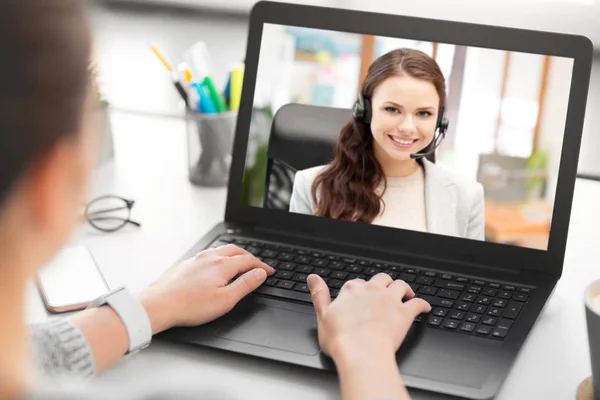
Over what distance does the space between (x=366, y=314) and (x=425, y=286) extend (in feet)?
0.46

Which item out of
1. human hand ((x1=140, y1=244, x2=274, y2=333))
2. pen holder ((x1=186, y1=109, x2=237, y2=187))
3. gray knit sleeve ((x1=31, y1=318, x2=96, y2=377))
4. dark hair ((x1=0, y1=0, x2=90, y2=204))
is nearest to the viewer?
dark hair ((x1=0, y1=0, x2=90, y2=204))

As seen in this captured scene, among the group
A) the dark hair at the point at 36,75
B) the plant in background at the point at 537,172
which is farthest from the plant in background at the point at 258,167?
the dark hair at the point at 36,75

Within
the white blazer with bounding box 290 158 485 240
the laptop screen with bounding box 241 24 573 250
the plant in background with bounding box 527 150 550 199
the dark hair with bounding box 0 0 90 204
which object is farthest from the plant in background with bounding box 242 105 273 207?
the dark hair with bounding box 0 0 90 204

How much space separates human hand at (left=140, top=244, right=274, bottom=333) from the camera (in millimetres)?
857

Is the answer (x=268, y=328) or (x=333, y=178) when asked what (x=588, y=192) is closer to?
(x=333, y=178)

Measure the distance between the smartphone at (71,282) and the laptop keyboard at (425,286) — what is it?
0.52 ft

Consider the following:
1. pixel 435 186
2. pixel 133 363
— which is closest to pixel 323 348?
pixel 133 363

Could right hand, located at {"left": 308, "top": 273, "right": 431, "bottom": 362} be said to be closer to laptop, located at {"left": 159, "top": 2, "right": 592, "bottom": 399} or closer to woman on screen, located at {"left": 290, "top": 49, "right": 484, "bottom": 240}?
laptop, located at {"left": 159, "top": 2, "right": 592, "bottom": 399}

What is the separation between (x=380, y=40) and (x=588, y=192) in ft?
1.49

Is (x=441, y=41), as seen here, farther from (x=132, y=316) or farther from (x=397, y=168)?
(x=132, y=316)

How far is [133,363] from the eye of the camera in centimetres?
83

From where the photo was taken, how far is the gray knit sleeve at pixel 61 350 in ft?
2.47

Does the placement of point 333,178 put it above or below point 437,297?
above

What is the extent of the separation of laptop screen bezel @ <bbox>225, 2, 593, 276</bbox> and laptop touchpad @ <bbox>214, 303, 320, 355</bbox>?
7.5 inches
